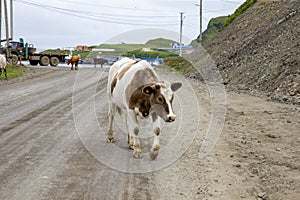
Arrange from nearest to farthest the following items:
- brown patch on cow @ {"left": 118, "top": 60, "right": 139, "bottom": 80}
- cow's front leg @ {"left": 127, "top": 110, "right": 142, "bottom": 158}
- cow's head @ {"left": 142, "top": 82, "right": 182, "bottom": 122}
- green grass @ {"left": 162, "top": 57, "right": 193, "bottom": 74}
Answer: cow's head @ {"left": 142, "top": 82, "right": 182, "bottom": 122}
cow's front leg @ {"left": 127, "top": 110, "right": 142, "bottom": 158}
brown patch on cow @ {"left": 118, "top": 60, "right": 139, "bottom": 80}
green grass @ {"left": 162, "top": 57, "right": 193, "bottom": 74}

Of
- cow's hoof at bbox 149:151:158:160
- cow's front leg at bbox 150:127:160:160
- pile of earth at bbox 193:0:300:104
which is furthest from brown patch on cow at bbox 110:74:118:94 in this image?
pile of earth at bbox 193:0:300:104

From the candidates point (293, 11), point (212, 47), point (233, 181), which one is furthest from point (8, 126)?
point (212, 47)

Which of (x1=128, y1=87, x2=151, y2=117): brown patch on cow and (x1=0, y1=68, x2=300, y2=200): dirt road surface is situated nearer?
(x1=0, y1=68, x2=300, y2=200): dirt road surface

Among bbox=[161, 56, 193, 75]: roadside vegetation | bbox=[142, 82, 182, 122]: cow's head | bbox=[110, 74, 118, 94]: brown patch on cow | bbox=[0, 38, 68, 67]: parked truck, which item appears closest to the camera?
bbox=[142, 82, 182, 122]: cow's head

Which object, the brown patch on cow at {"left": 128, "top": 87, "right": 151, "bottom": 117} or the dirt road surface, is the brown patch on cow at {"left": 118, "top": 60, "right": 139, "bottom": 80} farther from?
the dirt road surface

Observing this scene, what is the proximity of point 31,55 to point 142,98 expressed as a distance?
4535cm

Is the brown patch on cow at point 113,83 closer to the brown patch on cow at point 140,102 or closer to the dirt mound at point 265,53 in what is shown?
the brown patch on cow at point 140,102

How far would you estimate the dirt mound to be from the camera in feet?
66.7

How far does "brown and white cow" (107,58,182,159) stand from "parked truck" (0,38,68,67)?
135 ft

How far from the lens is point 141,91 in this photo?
27.6ft

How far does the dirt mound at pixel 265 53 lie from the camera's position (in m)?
20.3

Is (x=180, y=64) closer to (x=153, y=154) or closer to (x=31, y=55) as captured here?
(x=31, y=55)

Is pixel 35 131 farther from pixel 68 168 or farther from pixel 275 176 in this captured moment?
pixel 275 176

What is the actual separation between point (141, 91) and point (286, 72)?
45.2 feet
